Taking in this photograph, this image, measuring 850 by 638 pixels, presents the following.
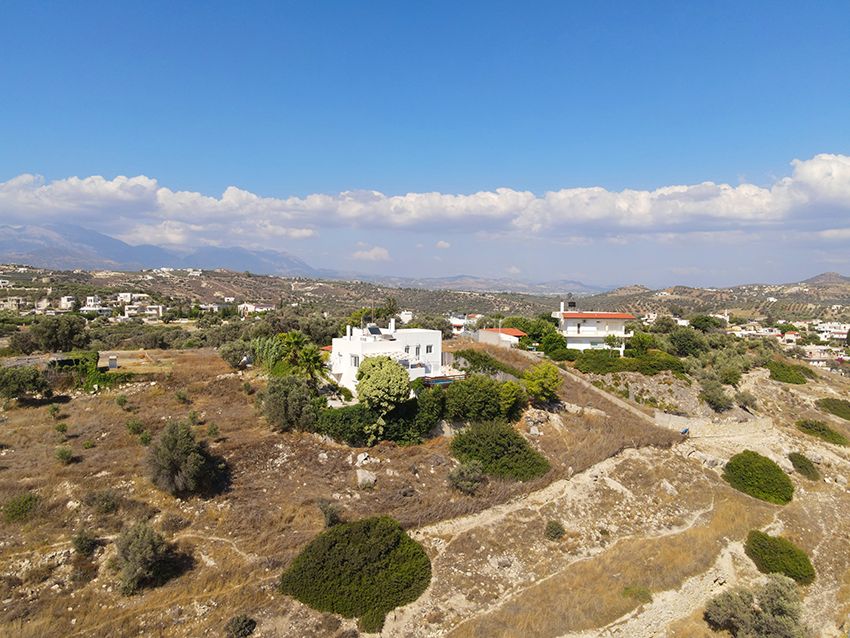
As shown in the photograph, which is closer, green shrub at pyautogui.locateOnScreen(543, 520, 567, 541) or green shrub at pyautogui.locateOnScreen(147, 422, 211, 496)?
green shrub at pyautogui.locateOnScreen(147, 422, 211, 496)

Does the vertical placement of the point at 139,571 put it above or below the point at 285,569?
above

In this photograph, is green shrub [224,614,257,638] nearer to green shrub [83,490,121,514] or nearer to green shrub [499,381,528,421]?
green shrub [83,490,121,514]

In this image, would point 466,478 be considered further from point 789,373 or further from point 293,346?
point 789,373

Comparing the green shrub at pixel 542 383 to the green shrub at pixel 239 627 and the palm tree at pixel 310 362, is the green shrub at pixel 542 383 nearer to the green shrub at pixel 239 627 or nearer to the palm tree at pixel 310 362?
the palm tree at pixel 310 362

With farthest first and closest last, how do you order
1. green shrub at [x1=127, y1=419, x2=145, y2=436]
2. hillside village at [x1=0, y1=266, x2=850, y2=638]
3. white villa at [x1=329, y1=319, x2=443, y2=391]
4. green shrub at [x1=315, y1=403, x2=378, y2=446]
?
1. white villa at [x1=329, y1=319, x2=443, y2=391]
2. green shrub at [x1=315, y1=403, x2=378, y2=446]
3. green shrub at [x1=127, y1=419, x2=145, y2=436]
4. hillside village at [x1=0, y1=266, x2=850, y2=638]

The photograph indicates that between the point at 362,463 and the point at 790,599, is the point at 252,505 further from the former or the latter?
the point at 790,599

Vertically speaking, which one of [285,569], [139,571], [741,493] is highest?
[139,571]

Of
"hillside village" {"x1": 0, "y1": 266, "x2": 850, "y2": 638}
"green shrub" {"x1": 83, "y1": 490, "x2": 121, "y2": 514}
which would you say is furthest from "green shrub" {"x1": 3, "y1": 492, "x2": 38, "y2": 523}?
"green shrub" {"x1": 83, "y1": 490, "x2": 121, "y2": 514}

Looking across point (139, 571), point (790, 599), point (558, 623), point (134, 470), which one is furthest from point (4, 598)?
point (790, 599)
